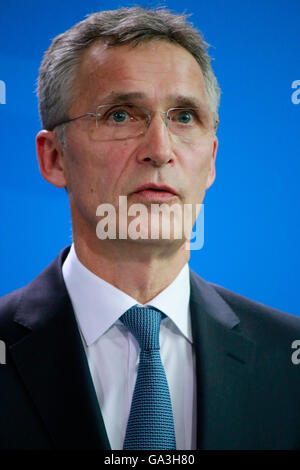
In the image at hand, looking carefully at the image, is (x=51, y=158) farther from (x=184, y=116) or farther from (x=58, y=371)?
(x=58, y=371)

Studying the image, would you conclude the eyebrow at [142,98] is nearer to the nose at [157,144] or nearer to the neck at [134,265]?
the nose at [157,144]

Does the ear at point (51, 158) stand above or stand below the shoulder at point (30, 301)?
A: above

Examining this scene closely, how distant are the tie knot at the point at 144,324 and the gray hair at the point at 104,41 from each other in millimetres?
663

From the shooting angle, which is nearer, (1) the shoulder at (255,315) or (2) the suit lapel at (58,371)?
(2) the suit lapel at (58,371)

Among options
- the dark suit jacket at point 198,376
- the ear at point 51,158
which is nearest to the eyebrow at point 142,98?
the ear at point 51,158

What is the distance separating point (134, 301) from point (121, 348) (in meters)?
0.15

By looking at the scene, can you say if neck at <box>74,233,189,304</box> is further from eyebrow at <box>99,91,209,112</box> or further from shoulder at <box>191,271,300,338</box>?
eyebrow at <box>99,91,209,112</box>

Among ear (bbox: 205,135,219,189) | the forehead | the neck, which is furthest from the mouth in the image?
ear (bbox: 205,135,219,189)

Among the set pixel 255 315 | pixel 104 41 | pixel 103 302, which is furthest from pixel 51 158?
pixel 255 315

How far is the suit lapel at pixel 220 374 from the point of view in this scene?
69.2 inches

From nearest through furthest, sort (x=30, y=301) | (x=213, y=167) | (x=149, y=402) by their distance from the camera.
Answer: (x=149, y=402) → (x=30, y=301) → (x=213, y=167)

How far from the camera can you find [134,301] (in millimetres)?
1921
